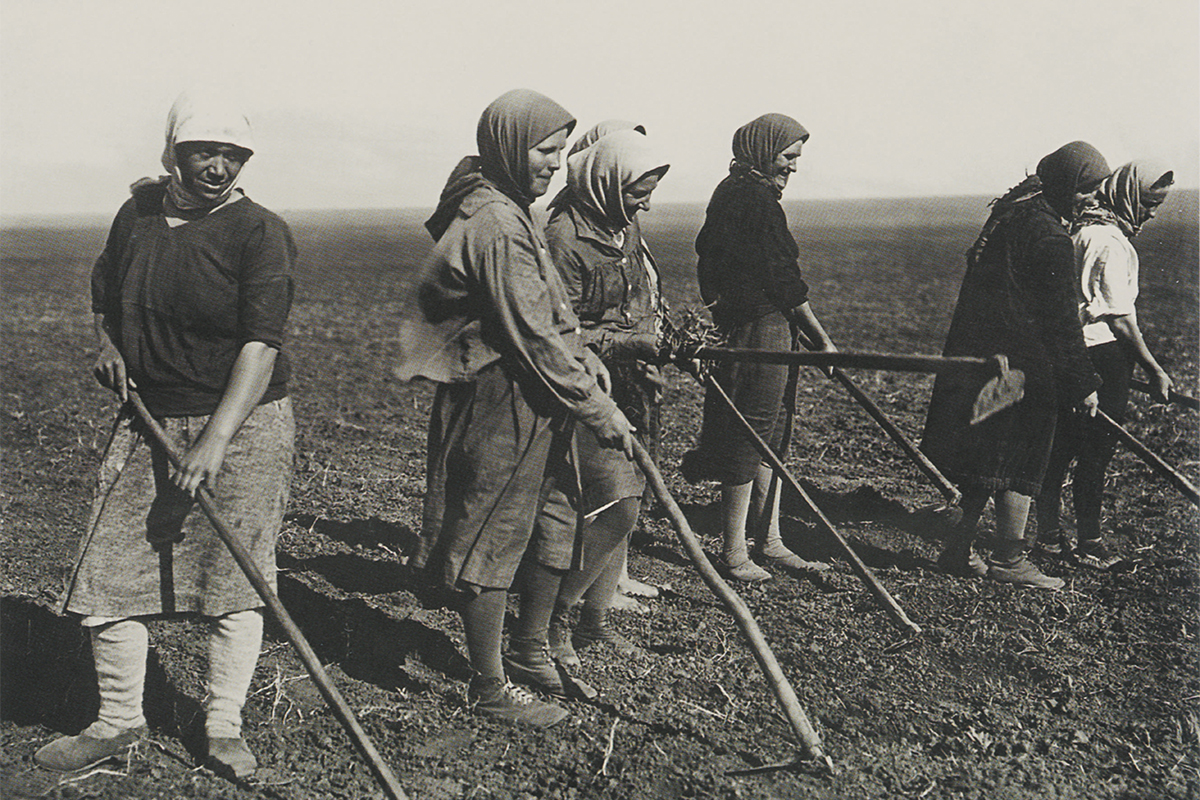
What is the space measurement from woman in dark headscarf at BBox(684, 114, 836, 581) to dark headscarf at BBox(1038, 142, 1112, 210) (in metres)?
1.00

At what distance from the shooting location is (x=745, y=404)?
4.36 meters

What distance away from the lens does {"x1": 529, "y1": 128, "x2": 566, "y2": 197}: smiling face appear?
9.48 ft

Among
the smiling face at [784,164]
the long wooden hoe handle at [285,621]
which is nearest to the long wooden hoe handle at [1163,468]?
the smiling face at [784,164]

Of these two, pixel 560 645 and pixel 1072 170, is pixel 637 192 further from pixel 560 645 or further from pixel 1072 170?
pixel 1072 170

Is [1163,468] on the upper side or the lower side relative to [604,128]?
lower

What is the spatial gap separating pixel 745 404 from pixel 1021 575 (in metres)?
1.38

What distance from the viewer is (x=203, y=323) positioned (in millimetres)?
2693

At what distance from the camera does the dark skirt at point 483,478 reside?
2.98 meters

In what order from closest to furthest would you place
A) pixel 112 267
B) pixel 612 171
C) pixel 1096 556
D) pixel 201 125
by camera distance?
pixel 201 125, pixel 112 267, pixel 612 171, pixel 1096 556

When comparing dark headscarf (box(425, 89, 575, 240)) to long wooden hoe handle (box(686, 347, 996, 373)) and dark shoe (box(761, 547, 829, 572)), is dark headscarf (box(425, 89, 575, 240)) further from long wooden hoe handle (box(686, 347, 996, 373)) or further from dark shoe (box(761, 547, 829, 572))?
dark shoe (box(761, 547, 829, 572))

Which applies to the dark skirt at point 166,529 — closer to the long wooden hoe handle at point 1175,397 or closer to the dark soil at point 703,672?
the dark soil at point 703,672

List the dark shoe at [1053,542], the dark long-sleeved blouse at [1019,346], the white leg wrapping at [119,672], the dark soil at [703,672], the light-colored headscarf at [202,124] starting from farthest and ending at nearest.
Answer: the dark shoe at [1053,542] → the dark long-sleeved blouse at [1019,346] → the dark soil at [703,672] → the white leg wrapping at [119,672] → the light-colored headscarf at [202,124]

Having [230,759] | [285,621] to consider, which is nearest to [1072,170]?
[285,621]

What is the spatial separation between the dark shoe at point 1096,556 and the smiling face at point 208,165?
394cm
